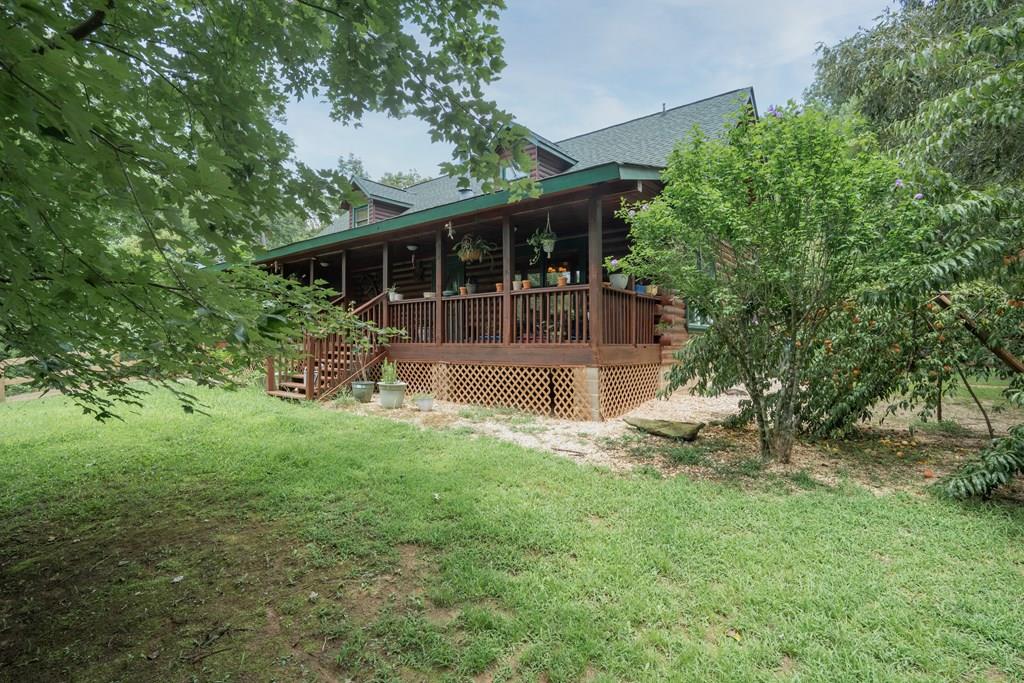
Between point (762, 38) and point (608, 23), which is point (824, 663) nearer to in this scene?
point (608, 23)

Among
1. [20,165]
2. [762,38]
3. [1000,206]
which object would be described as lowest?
[20,165]

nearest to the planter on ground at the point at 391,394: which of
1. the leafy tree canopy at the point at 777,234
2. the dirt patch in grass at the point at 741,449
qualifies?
the dirt patch in grass at the point at 741,449

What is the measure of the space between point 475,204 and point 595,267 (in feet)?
7.62

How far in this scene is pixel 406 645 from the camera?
2088mm

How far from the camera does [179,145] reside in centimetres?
153

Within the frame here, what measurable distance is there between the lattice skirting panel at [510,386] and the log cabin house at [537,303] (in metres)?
0.02

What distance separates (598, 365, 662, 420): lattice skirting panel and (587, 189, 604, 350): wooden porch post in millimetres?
570

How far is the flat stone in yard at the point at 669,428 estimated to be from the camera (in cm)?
568

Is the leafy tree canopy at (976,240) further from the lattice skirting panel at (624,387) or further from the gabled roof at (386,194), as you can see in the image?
the gabled roof at (386,194)

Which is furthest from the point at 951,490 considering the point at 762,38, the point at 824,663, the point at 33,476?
the point at 762,38

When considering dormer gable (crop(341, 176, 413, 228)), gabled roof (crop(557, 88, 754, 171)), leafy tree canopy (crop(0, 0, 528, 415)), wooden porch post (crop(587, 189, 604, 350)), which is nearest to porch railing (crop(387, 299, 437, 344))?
wooden porch post (crop(587, 189, 604, 350))

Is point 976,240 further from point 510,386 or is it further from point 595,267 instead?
point 510,386

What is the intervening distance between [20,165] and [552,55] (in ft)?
33.5

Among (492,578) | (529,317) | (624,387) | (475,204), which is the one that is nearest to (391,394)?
(529,317)
